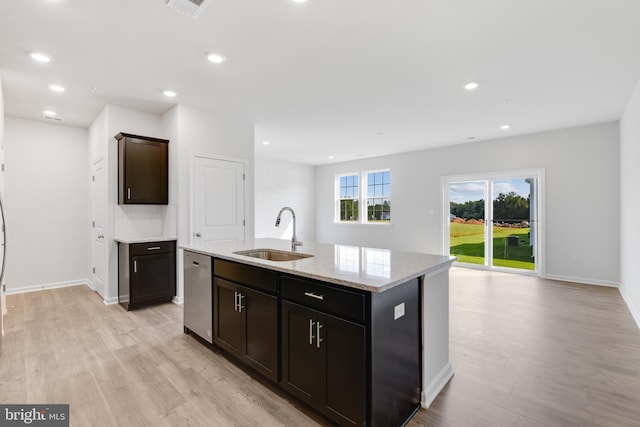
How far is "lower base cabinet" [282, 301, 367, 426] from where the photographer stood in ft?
5.15

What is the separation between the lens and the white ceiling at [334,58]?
7.29 feet

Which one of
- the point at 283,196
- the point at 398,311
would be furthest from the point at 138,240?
the point at 283,196

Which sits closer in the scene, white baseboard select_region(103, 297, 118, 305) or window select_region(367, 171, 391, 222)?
white baseboard select_region(103, 297, 118, 305)

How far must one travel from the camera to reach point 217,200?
4.53 m

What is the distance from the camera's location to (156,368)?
242 centimetres

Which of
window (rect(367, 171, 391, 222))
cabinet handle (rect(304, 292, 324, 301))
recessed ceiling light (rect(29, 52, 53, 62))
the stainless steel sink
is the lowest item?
cabinet handle (rect(304, 292, 324, 301))

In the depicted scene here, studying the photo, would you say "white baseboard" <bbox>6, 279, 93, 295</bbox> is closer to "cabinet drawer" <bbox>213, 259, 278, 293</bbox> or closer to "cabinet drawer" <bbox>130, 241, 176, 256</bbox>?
"cabinet drawer" <bbox>130, 241, 176, 256</bbox>

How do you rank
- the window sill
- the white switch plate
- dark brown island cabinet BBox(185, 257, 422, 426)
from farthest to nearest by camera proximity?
the window sill < the white switch plate < dark brown island cabinet BBox(185, 257, 422, 426)

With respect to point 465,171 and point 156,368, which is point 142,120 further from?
point 465,171

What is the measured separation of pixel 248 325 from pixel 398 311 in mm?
1149

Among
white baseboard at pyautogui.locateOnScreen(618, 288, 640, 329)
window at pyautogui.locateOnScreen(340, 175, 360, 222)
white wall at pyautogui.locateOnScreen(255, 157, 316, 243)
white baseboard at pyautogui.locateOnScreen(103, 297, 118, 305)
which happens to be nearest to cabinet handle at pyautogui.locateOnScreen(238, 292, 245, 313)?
white baseboard at pyautogui.locateOnScreen(103, 297, 118, 305)

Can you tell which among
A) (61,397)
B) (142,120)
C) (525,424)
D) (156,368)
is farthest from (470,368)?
(142,120)

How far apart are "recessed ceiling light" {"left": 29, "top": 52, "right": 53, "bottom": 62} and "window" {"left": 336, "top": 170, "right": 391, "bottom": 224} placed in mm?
6673

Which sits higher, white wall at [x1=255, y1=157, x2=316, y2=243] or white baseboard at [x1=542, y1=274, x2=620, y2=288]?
white wall at [x1=255, y1=157, x2=316, y2=243]
